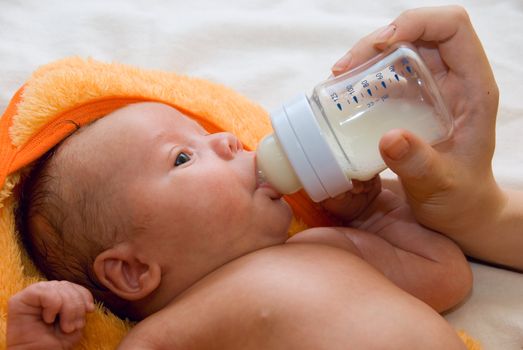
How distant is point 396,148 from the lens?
3.02 ft

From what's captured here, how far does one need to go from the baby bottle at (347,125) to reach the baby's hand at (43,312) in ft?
1.09

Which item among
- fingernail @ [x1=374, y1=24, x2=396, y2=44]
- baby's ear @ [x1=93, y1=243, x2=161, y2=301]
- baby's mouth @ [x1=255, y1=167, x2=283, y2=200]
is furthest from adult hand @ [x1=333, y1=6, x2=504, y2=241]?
baby's ear @ [x1=93, y1=243, x2=161, y2=301]

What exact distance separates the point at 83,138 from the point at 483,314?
0.75 meters

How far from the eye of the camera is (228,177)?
108cm

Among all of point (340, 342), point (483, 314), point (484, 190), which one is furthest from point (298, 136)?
point (483, 314)

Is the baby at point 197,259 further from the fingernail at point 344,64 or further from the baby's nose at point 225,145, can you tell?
the fingernail at point 344,64

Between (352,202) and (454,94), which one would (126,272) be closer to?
(352,202)

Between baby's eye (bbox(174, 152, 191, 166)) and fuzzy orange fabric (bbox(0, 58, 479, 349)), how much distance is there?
222mm

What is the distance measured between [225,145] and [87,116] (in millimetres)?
305

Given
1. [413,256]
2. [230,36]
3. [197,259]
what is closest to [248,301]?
[197,259]

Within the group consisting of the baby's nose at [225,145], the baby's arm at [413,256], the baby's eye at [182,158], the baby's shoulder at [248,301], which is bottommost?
the baby's arm at [413,256]

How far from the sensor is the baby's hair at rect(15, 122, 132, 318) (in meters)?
1.06

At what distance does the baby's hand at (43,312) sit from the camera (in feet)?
3.09

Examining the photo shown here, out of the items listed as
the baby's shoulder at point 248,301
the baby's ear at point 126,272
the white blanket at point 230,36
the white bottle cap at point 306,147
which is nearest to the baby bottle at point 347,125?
the white bottle cap at point 306,147
